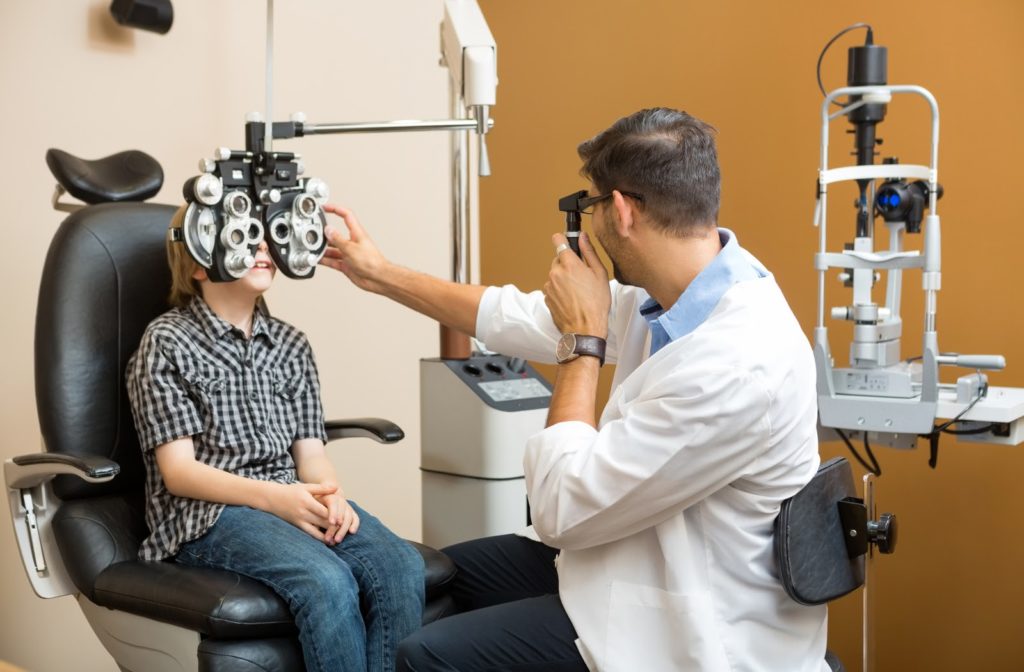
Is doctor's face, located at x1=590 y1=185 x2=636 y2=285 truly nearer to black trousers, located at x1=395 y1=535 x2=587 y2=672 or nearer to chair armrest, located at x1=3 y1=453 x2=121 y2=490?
black trousers, located at x1=395 y1=535 x2=587 y2=672

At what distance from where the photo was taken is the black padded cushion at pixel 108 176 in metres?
1.85

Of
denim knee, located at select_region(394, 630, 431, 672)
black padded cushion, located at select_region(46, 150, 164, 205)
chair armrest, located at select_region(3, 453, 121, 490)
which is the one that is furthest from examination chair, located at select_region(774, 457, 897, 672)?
black padded cushion, located at select_region(46, 150, 164, 205)

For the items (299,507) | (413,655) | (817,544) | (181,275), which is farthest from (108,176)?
(817,544)

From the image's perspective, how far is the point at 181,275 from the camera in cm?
180

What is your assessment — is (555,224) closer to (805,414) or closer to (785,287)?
(785,287)

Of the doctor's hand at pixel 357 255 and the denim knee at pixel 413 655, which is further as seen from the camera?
the doctor's hand at pixel 357 255

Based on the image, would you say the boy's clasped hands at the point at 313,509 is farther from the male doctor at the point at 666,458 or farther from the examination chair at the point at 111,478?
the male doctor at the point at 666,458

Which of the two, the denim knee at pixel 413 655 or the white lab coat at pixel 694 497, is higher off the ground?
the white lab coat at pixel 694 497

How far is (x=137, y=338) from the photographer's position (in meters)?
1.85

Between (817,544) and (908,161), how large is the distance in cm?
176

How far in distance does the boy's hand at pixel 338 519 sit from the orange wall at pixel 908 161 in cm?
166

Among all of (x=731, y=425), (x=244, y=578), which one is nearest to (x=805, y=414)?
(x=731, y=425)

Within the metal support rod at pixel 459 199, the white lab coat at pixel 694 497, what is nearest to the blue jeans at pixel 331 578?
the white lab coat at pixel 694 497

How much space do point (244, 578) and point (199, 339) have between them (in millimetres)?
425
